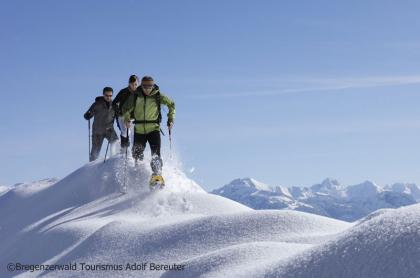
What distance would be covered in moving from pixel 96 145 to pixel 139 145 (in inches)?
224

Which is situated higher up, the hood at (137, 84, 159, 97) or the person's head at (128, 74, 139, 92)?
the person's head at (128, 74, 139, 92)

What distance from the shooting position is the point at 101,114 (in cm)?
1858

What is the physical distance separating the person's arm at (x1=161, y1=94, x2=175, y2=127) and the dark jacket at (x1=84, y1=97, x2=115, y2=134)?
4.84 metres

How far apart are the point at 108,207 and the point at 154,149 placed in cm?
191

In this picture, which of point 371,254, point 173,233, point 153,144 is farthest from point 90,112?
point 371,254

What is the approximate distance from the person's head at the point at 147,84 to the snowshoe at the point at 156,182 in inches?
89.7

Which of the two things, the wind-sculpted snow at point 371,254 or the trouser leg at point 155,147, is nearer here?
the wind-sculpted snow at point 371,254

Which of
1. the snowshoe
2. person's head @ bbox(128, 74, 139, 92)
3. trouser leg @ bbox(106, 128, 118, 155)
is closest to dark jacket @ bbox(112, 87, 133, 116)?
person's head @ bbox(128, 74, 139, 92)

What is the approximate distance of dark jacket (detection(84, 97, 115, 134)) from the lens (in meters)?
18.5

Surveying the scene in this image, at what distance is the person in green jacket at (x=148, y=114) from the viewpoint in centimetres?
1338

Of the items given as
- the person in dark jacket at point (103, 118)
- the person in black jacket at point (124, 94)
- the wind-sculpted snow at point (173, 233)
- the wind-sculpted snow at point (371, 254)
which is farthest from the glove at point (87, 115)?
the wind-sculpted snow at point (371, 254)

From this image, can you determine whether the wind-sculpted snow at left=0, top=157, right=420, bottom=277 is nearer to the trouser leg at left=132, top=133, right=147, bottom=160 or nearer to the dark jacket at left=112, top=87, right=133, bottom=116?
the trouser leg at left=132, top=133, right=147, bottom=160

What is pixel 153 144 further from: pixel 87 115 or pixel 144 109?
pixel 87 115

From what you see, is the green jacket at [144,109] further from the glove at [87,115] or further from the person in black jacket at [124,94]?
the glove at [87,115]
